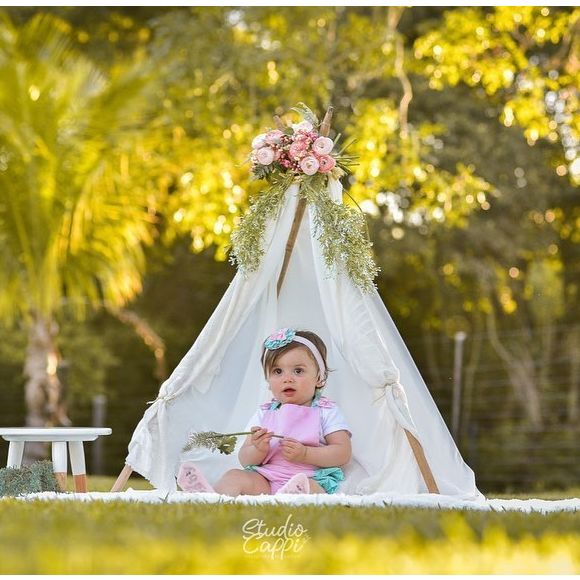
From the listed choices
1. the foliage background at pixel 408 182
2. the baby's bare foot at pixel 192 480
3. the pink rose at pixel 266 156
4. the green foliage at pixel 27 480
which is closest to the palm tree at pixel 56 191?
the foliage background at pixel 408 182

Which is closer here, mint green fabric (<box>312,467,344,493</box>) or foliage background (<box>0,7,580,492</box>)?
mint green fabric (<box>312,467,344,493</box>)

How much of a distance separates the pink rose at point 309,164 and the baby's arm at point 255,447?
1.36m

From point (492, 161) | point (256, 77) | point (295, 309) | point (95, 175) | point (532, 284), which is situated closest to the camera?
point (295, 309)

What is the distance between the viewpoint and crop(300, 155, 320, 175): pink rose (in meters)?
5.93

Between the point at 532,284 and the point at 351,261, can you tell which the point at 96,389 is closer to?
the point at 532,284

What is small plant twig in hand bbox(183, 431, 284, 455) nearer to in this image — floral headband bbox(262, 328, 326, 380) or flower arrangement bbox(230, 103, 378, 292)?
floral headband bbox(262, 328, 326, 380)

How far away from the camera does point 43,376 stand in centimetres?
1086

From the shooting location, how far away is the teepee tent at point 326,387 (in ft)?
18.2

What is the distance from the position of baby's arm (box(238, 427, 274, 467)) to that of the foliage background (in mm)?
3987

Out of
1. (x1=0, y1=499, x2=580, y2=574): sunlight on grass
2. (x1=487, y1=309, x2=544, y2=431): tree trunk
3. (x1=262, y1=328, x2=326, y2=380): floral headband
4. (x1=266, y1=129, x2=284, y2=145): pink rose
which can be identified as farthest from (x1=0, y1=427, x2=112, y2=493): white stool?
(x1=487, y1=309, x2=544, y2=431): tree trunk

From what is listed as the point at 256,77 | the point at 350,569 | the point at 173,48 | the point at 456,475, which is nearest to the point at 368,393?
the point at 456,475

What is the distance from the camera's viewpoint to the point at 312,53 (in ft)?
38.1

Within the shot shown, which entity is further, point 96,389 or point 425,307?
point 425,307

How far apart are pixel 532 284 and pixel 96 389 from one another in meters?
5.48
